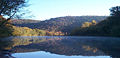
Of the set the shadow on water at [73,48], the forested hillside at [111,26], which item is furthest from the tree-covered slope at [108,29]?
the shadow on water at [73,48]

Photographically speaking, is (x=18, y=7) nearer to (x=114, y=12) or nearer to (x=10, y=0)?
(x=10, y=0)

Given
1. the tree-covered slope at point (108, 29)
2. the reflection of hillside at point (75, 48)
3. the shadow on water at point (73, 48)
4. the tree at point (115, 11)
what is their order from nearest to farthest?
the shadow on water at point (73, 48)
the reflection of hillside at point (75, 48)
the tree-covered slope at point (108, 29)
the tree at point (115, 11)

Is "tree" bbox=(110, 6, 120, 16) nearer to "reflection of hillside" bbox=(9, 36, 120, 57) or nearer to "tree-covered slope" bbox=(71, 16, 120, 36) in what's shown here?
"tree-covered slope" bbox=(71, 16, 120, 36)

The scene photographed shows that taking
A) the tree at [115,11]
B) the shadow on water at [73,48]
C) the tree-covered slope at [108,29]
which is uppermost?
the tree at [115,11]

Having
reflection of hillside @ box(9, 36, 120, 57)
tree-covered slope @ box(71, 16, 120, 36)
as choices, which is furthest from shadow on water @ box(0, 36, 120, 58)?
tree-covered slope @ box(71, 16, 120, 36)

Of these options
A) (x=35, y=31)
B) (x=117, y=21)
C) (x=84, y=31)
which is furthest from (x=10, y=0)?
(x=35, y=31)

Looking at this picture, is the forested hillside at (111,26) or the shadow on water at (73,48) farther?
the forested hillside at (111,26)

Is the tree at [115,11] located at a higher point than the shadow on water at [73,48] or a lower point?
higher

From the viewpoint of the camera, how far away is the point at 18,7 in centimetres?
1694

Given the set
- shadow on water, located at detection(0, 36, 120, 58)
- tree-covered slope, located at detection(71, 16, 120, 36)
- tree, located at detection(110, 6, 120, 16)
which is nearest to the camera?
→ shadow on water, located at detection(0, 36, 120, 58)

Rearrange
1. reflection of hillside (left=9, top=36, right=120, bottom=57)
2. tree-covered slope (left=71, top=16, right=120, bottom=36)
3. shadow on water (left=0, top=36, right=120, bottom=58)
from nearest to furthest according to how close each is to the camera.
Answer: shadow on water (left=0, top=36, right=120, bottom=58)
reflection of hillside (left=9, top=36, right=120, bottom=57)
tree-covered slope (left=71, top=16, right=120, bottom=36)

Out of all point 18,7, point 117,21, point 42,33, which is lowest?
point 42,33

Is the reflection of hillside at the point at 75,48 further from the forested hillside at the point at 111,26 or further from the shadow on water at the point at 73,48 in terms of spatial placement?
the forested hillside at the point at 111,26

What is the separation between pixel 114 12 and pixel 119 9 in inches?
104
